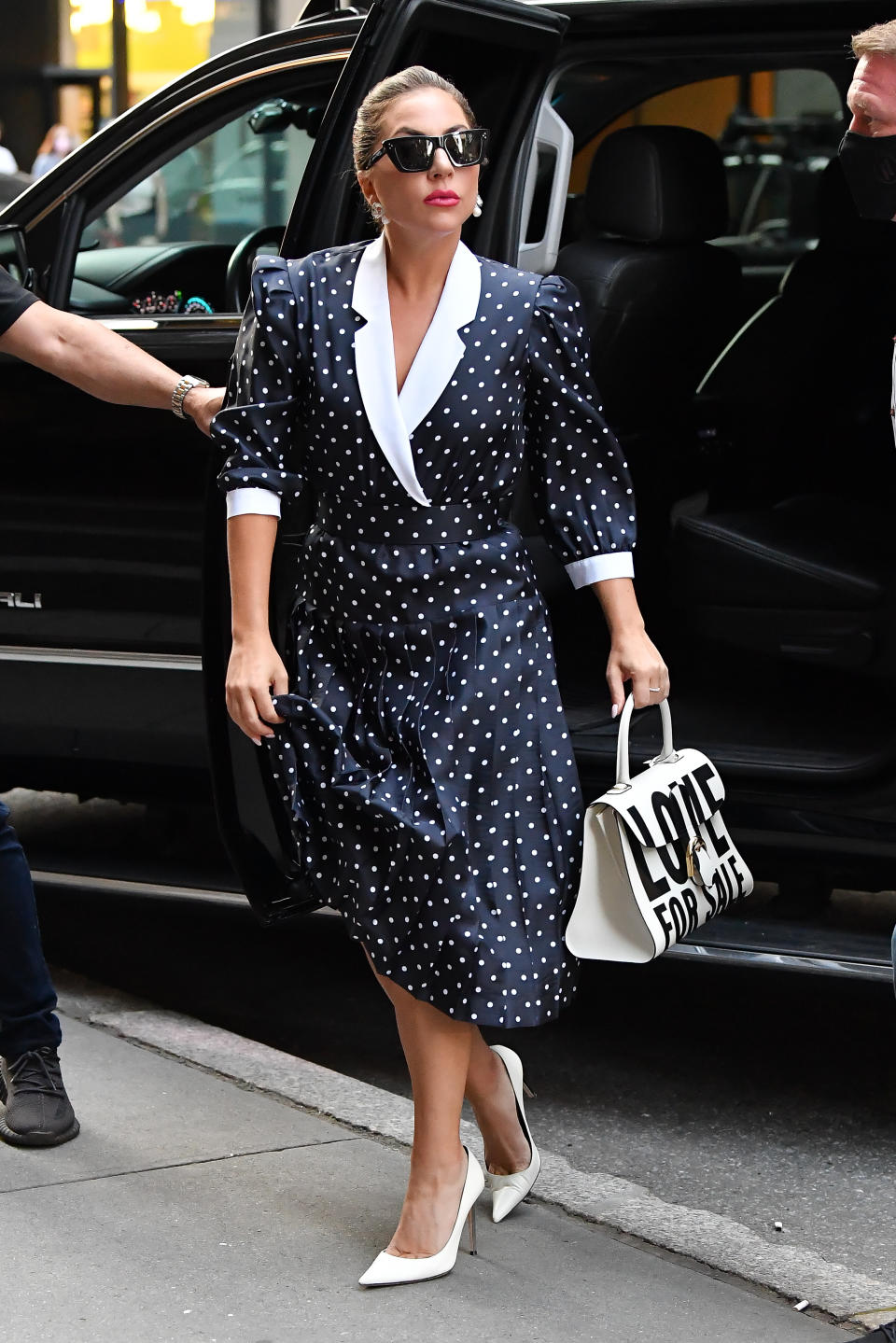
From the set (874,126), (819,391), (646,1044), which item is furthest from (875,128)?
(819,391)

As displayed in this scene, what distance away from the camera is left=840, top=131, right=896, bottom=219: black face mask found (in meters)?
2.71

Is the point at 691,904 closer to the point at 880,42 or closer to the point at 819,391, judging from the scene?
the point at 880,42

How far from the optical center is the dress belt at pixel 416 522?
2791mm

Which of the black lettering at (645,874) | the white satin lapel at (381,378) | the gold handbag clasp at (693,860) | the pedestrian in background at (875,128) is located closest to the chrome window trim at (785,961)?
the gold handbag clasp at (693,860)

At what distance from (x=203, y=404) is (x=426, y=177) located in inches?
25.4

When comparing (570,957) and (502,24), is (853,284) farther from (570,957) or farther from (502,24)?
(570,957)

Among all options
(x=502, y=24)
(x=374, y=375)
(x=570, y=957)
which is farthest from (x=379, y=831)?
(x=502, y=24)

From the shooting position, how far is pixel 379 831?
2.81m

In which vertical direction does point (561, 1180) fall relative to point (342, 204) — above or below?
below

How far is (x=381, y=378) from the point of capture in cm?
273

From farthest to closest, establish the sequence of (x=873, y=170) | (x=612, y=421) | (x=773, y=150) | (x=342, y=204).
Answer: (x=773, y=150) < (x=612, y=421) < (x=342, y=204) < (x=873, y=170)

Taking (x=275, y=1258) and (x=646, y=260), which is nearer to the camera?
(x=275, y=1258)

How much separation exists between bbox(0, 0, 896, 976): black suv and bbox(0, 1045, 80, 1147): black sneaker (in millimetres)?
472

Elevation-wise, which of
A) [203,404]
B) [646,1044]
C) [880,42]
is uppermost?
[880,42]
